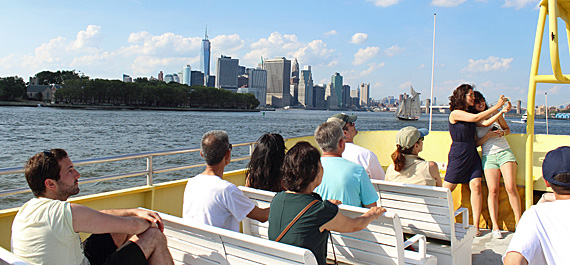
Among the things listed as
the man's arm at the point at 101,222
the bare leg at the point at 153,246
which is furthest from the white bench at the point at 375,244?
the man's arm at the point at 101,222

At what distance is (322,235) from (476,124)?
335cm

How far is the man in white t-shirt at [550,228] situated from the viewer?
5.83ft

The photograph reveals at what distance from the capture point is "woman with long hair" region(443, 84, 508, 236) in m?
4.98

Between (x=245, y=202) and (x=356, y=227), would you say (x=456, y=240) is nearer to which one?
(x=356, y=227)

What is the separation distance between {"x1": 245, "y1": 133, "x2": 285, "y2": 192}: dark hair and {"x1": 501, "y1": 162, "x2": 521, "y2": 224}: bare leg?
282 cm

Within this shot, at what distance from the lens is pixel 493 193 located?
16.3 ft

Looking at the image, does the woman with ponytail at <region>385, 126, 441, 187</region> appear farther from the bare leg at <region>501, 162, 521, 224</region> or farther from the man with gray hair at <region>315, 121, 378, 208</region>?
the bare leg at <region>501, 162, 521, 224</region>

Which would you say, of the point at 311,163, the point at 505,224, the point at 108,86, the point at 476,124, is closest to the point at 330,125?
the point at 311,163

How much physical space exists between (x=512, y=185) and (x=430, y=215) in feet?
6.84

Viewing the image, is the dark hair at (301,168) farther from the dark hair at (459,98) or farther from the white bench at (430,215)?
the dark hair at (459,98)

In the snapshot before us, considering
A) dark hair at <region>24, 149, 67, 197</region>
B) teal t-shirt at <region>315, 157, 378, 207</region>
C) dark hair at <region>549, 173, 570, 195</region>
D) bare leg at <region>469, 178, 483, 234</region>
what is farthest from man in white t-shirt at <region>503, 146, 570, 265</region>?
bare leg at <region>469, 178, 483, 234</region>

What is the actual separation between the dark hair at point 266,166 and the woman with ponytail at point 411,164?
103cm

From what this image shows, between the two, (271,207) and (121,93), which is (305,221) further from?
(121,93)

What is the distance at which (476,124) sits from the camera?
5.03m
